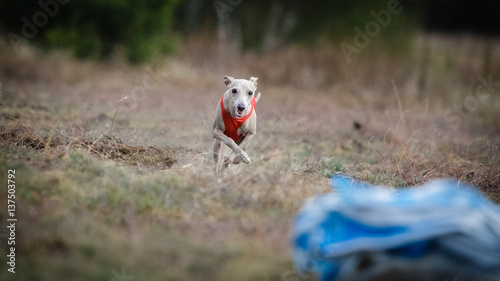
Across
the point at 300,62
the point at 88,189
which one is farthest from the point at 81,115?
the point at 300,62

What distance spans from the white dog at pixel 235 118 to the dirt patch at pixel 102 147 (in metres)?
0.66

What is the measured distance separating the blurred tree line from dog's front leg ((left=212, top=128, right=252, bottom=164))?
36.9ft

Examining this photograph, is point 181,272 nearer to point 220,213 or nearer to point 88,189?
point 220,213

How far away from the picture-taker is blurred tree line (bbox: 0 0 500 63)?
55.5 ft

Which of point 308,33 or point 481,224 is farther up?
point 308,33

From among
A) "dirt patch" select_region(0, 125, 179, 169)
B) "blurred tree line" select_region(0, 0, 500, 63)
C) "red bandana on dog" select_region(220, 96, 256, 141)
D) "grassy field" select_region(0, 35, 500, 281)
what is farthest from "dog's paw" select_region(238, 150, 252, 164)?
"blurred tree line" select_region(0, 0, 500, 63)

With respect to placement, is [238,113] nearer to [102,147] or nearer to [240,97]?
[240,97]

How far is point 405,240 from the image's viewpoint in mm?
3188

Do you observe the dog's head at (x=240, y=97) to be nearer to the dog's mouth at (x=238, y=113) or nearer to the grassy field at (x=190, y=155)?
the dog's mouth at (x=238, y=113)

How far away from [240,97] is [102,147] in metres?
1.86

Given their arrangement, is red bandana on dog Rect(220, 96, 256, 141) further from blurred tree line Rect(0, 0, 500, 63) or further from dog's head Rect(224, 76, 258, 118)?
blurred tree line Rect(0, 0, 500, 63)

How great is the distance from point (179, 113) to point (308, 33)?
10.1 m

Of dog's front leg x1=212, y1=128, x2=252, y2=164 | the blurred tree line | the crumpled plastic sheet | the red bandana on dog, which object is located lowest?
the crumpled plastic sheet

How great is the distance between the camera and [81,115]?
9.43 m
